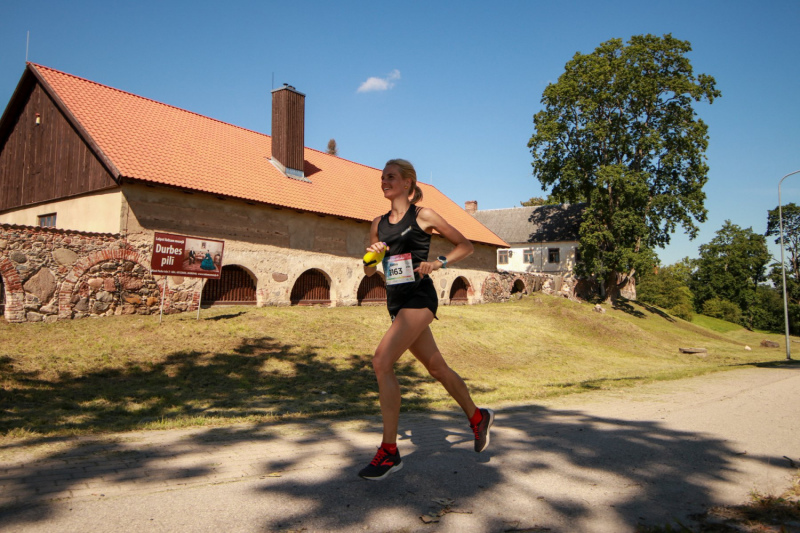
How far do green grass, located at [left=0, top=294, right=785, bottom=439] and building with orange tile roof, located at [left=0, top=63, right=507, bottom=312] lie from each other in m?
2.38

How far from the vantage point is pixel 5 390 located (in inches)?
328

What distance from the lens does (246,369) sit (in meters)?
10.5

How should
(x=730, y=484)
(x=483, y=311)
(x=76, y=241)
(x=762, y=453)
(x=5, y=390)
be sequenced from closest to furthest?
(x=730, y=484)
(x=762, y=453)
(x=5, y=390)
(x=76, y=241)
(x=483, y=311)

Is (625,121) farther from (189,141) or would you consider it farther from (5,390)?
(5,390)

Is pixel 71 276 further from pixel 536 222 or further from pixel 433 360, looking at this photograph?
pixel 536 222

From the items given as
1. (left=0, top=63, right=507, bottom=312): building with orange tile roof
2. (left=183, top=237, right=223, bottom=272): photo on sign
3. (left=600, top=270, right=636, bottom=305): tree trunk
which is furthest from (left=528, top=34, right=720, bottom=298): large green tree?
(left=183, top=237, right=223, bottom=272): photo on sign

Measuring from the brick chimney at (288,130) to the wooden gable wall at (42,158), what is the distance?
723cm

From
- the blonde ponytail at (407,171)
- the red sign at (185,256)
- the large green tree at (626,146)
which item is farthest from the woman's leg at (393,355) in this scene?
the large green tree at (626,146)

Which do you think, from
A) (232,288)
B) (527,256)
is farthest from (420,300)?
(527,256)

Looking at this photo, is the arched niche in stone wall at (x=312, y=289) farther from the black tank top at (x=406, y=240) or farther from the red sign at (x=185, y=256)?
the black tank top at (x=406, y=240)

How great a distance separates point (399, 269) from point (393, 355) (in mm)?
651

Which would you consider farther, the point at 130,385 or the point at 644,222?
the point at 644,222

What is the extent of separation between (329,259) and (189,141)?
253 inches

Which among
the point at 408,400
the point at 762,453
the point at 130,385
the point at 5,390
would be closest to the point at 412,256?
the point at 762,453
